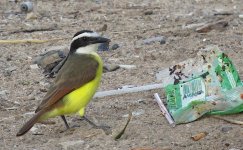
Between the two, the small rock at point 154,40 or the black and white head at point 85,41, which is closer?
the black and white head at point 85,41

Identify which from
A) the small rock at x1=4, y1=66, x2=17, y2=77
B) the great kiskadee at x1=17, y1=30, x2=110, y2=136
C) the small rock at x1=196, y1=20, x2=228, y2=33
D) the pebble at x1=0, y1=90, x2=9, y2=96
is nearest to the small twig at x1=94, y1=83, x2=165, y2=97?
the great kiskadee at x1=17, y1=30, x2=110, y2=136

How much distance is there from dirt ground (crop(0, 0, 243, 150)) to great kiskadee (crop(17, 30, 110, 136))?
0.72ft

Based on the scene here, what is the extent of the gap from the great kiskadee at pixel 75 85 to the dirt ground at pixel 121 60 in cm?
22

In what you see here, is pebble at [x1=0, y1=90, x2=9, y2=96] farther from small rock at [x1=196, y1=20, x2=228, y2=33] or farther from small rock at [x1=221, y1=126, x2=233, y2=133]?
small rock at [x1=196, y1=20, x2=228, y2=33]

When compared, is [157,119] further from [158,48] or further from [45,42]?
[45,42]

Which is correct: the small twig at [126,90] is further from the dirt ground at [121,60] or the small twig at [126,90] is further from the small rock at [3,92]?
the small rock at [3,92]

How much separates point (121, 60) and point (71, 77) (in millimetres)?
2131

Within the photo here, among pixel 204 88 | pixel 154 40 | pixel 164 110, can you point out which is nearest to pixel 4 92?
pixel 164 110

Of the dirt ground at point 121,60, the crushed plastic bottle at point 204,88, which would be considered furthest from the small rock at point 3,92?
the crushed plastic bottle at point 204,88

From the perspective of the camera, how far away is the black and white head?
22.6 feet

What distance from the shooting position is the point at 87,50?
22.8 ft

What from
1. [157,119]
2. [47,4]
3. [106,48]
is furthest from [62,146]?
[47,4]

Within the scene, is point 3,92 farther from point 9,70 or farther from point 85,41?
point 85,41

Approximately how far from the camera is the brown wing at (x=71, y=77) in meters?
6.41
